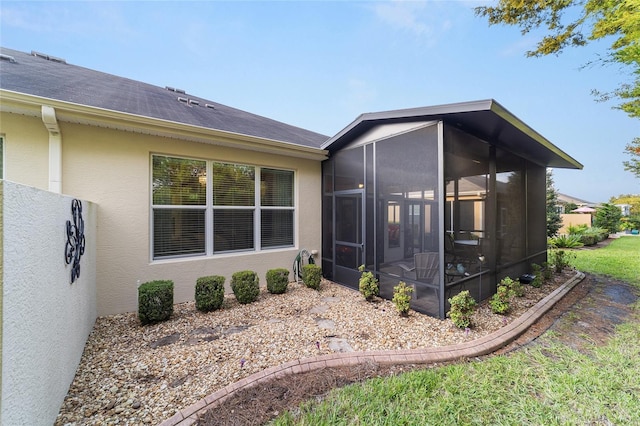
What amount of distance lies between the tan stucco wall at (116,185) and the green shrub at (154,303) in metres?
0.87

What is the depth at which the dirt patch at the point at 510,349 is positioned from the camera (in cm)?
239

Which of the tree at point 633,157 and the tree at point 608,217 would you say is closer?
the tree at point 633,157

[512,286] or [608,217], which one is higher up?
[608,217]

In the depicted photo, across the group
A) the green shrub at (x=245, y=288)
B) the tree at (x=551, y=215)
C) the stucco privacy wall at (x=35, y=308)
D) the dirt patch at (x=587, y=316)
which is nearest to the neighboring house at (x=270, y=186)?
the green shrub at (x=245, y=288)

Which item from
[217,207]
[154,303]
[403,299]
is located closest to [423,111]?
[403,299]

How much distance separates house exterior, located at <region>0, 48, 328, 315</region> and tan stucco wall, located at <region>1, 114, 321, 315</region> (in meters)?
0.02

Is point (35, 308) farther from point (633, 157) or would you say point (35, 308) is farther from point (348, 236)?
point (633, 157)

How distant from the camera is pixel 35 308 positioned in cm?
179

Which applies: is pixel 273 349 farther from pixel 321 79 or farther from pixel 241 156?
pixel 321 79

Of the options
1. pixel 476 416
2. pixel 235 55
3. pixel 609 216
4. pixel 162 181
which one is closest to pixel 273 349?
pixel 476 416

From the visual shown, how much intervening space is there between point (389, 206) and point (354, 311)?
2388 mm

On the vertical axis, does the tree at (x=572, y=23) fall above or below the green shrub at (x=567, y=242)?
above

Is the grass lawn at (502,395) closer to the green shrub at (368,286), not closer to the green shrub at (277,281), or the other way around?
the green shrub at (368,286)

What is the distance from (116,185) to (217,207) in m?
1.89
